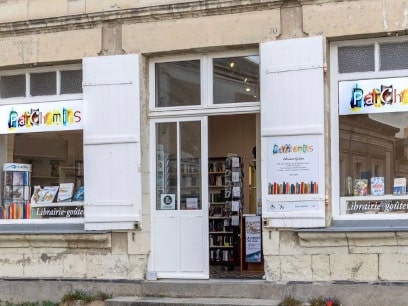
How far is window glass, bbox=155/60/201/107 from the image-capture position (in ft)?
30.2

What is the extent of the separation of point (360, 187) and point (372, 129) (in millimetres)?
709

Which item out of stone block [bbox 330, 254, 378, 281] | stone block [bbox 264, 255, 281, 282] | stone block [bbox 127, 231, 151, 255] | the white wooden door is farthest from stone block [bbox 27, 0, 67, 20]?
stone block [bbox 330, 254, 378, 281]

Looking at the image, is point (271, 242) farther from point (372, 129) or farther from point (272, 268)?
point (372, 129)

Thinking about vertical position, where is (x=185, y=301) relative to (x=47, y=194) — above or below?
below

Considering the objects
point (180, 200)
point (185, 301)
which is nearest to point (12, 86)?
point (180, 200)

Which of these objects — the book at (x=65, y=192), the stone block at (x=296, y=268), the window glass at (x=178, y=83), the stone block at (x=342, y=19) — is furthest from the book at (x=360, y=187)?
the book at (x=65, y=192)

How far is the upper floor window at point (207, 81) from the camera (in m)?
8.98

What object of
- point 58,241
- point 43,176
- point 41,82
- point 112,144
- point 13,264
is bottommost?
point 13,264

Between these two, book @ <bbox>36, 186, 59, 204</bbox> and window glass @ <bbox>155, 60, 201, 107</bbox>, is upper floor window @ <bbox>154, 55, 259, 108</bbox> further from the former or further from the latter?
book @ <bbox>36, 186, 59, 204</bbox>

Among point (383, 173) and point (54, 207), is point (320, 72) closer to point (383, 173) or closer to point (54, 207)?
point (383, 173)

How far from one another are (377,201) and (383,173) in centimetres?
34

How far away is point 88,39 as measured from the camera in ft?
30.6

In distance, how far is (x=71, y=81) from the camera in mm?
9664

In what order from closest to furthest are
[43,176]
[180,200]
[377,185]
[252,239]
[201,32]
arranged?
1. [377,185]
2. [201,32]
3. [180,200]
4. [43,176]
5. [252,239]
